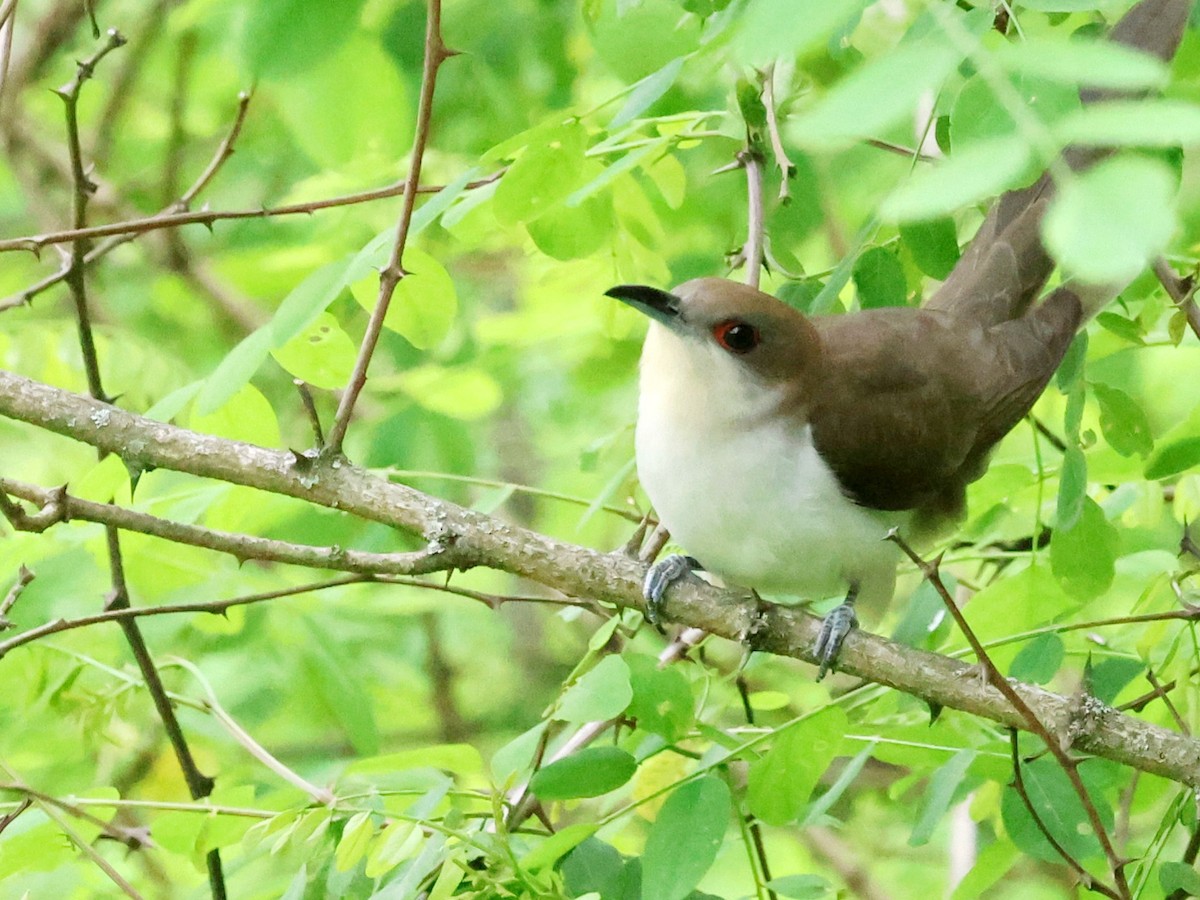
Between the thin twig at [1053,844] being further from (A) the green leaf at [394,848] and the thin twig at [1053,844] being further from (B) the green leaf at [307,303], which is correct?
(B) the green leaf at [307,303]

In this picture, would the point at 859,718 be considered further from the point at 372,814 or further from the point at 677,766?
the point at 372,814

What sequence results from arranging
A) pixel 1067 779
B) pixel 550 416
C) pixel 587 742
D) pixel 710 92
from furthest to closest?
pixel 550 416
pixel 710 92
pixel 587 742
pixel 1067 779

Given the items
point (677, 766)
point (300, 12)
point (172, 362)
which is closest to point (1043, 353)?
point (677, 766)

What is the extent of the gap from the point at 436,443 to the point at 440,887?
2425 mm

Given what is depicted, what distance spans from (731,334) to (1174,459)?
2.75ft

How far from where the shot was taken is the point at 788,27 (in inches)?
43.4

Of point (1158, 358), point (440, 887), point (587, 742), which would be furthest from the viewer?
point (1158, 358)

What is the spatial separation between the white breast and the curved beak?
0.09m

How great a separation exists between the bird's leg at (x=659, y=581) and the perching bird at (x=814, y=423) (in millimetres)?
16

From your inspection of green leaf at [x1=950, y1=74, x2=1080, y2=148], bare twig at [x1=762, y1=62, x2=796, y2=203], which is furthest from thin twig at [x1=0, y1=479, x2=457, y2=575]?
green leaf at [x1=950, y1=74, x2=1080, y2=148]

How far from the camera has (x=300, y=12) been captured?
2.75 m

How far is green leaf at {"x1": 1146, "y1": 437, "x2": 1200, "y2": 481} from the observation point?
2.33m

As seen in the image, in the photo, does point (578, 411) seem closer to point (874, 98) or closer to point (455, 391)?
point (455, 391)

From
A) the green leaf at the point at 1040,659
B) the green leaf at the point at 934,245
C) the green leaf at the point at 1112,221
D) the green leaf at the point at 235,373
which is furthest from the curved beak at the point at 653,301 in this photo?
the green leaf at the point at 1112,221
